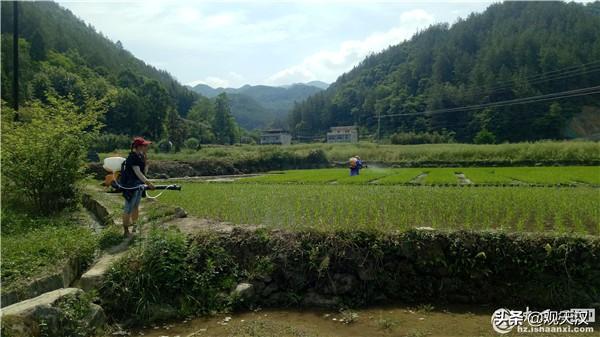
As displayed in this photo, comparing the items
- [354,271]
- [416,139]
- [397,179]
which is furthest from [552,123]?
[354,271]

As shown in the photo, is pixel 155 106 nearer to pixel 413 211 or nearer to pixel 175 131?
pixel 175 131

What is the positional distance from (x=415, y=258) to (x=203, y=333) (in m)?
3.87

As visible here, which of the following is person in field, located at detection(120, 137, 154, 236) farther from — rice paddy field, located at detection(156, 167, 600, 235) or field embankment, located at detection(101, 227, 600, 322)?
rice paddy field, located at detection(156, 167, 600, 235)

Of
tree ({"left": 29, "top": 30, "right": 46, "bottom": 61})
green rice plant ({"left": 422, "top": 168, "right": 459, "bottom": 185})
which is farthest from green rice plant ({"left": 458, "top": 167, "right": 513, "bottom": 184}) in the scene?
tree ({"left": 29, "top": 30, "right": 46, "bottom": 61})

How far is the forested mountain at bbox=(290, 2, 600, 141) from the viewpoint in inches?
3012

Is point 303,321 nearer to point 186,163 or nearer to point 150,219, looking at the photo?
point 150,219

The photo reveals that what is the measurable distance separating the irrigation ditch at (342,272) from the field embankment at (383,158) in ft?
95.1

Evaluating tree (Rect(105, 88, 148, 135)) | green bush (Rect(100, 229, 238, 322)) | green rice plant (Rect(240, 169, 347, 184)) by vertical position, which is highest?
tree (Rect(105, 88, 148, 135))

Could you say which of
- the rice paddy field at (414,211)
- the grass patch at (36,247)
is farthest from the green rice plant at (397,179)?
the grass patch at (36,247)

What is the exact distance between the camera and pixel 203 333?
5.68 m

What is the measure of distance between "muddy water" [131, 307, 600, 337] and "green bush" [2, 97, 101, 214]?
6916 mm

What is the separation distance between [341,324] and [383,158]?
4249 cm

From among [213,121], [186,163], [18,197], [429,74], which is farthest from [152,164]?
[429,74]

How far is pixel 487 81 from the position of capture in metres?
85.0
